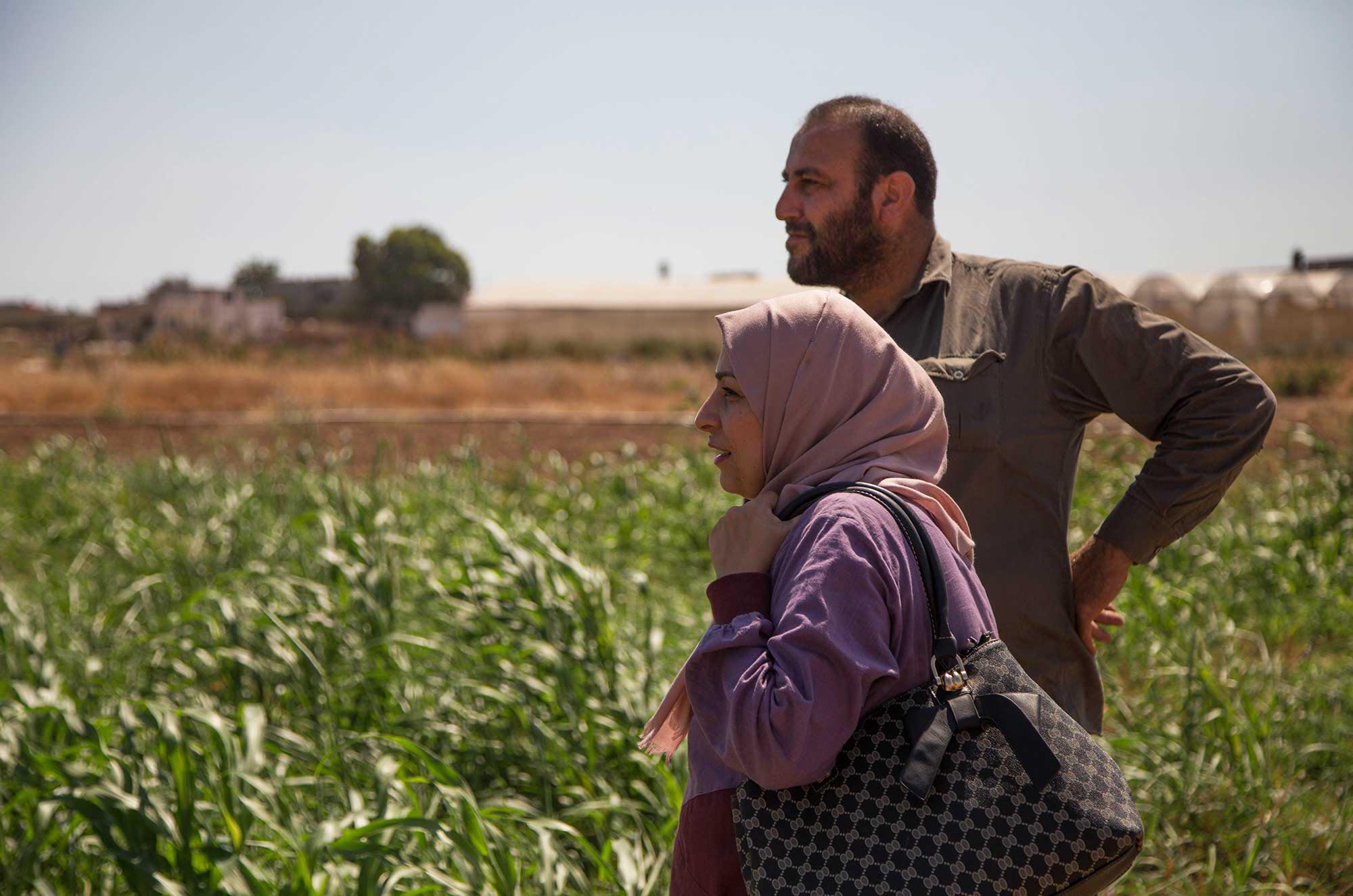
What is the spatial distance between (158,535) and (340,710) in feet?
11.2

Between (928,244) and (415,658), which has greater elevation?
(928,244)

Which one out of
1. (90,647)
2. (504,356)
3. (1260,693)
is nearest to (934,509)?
(1260,693)

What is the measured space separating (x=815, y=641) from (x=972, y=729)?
0.67 ft

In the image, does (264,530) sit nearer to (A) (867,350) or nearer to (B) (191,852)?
(B) (191,852)

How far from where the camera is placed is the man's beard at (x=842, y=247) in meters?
2.30

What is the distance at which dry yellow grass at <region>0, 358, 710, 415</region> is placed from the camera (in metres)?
18.7

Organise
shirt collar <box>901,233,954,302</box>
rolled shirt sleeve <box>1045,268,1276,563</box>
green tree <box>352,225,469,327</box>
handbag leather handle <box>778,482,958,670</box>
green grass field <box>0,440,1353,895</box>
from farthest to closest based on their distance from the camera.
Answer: green tree <box>352,225,469,327</box> < green grass field <box>0,440,1353,895</box> < shirt collar <box>901,233,954,302</box> < rolled shirt sleeve <box>1045,268,1276,563</box> < handbag leather handle <box>778,482,958,670</box>

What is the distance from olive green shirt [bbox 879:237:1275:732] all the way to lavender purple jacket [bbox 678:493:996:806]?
2.68 ft

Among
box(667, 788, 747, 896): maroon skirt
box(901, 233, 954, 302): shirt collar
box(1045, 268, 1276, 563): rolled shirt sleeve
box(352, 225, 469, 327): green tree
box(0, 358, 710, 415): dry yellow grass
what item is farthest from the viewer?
box(352, 225, 469, 327): green tree

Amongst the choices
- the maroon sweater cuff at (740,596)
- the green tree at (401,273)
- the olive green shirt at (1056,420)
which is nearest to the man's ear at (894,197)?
the olive green shirt at (1056,420)

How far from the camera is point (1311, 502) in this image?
6.25 metres

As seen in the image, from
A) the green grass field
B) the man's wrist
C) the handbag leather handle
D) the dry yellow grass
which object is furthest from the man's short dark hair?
the dry yellow grass

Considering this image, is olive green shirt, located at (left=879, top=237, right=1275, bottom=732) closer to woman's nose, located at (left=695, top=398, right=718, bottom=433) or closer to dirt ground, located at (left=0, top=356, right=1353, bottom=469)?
woman's nose, located at (left=695, top=398, right=718, bottom=433)

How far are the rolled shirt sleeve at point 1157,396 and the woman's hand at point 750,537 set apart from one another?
105cm
